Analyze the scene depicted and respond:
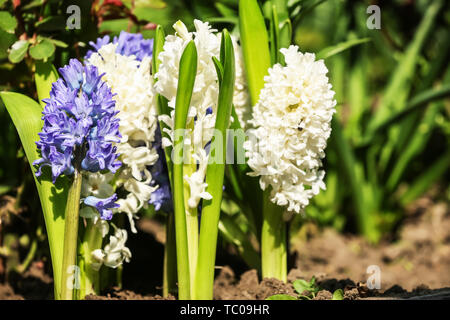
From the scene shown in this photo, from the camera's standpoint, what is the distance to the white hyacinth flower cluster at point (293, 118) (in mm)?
1149

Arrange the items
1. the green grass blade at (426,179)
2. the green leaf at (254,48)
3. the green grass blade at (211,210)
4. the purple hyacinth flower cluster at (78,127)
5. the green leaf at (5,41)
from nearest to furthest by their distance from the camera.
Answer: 1. the purple hyacinth flower cluster at (78,127)
2. the green grass blade at (211,210)
3. the green leaf at (254,48)
4. the green leaf at (5,41)
5. the green grass blade at (426,179)

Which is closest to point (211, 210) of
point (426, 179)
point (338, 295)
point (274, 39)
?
point (338, 295)

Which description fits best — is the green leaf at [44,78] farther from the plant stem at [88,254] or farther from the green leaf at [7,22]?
the plant stem at [88,254]

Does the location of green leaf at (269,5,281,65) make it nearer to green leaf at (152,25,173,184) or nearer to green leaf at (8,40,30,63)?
green leaf at (152,25,173,184)

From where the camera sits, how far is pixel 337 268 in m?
2.21

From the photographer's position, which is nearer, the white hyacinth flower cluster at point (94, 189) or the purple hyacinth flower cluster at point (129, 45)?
the white hyacinth flower cluster at point (94, 189)

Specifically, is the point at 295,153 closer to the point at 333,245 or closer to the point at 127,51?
the point at 127,51

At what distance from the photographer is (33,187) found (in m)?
1.58

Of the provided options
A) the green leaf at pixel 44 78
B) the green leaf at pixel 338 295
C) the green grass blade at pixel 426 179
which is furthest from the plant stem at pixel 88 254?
the green grass blade at pixel 426 179

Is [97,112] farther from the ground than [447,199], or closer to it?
closer to it

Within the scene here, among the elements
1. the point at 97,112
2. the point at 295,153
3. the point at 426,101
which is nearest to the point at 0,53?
the point at 97,112

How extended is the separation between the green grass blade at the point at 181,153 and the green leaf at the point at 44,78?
1.13 ft

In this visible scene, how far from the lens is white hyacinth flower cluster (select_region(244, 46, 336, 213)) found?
3.77ft

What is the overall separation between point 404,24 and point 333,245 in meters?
1.20
